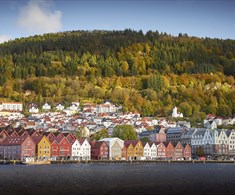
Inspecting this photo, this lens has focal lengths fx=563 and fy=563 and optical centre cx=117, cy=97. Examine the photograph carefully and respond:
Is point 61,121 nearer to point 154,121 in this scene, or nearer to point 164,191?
point 154,121

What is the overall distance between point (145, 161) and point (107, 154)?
6923 millimetres

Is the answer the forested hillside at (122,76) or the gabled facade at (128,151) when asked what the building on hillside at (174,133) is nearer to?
the forested hillside at (122,76)

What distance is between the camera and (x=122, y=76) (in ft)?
563

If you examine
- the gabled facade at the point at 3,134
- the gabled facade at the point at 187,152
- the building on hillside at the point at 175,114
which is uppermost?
the building on hillside at the point at 175,114

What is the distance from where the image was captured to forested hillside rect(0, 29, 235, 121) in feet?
503

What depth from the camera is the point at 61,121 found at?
133 m

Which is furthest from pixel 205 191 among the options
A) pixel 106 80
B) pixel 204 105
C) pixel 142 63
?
pixel 142 63

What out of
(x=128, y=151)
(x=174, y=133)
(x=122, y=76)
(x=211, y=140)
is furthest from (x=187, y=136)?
(x=122, y=76)

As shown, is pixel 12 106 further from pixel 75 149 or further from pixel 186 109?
pixel 75 149

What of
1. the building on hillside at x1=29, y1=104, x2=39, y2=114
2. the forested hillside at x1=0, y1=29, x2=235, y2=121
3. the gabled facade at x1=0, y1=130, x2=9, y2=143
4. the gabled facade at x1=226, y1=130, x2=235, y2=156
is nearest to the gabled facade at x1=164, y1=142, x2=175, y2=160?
the gabled facade at x1=226, y1=130, x2=235, y2=156

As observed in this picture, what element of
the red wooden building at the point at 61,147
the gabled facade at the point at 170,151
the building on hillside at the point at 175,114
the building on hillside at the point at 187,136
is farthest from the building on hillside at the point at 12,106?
the gabled facade at the point at 170,151

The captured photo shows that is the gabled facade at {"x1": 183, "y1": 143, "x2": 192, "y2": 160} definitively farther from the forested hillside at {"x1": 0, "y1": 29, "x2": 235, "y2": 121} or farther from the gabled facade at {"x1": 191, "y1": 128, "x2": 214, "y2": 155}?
the forested hillside at {"x1": 0, "y1": 29, "x2": 235, "y2": 121}

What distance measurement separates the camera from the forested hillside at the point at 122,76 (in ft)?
503

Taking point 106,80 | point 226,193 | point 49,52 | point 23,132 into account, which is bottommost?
point 226,193
